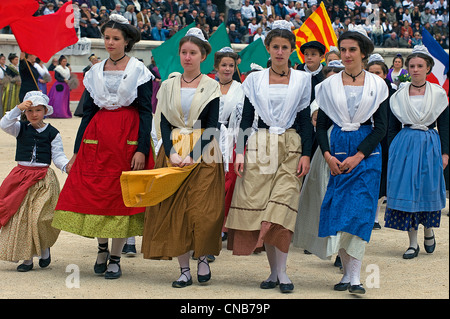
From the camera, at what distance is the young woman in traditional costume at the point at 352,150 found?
5.23m

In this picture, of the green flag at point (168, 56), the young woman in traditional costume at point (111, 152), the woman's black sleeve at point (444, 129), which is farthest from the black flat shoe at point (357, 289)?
the green flag at point (168, 56)

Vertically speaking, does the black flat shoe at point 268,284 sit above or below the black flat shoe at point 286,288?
below

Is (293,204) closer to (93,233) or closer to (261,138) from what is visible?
(261,138)

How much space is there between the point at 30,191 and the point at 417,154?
328 cm

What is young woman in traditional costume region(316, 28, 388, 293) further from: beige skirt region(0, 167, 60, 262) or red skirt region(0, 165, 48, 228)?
red skirt region(0, 165, 48, 228)

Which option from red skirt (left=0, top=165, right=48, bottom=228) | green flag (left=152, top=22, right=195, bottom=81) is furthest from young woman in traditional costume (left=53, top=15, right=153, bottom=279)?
green flag (left=152, top=22, right=195, bottom=81)

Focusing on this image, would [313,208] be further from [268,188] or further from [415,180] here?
[415,180]

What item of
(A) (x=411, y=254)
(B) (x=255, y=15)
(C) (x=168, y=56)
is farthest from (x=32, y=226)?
(B) (x=255, y=15)

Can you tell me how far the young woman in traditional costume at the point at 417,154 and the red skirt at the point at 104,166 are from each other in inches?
96.0

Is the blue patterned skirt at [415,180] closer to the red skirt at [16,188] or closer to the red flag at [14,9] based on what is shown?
the red skirt at [16,188]

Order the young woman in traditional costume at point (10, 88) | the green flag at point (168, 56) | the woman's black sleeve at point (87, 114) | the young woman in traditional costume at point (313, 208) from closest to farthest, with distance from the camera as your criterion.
Answer: the young woman in traditional costume at point (313, 208), the woman's black sleeve at point (87, 114), the green flag at point (168, 56), the young woman in traditional costume at point (10, 88)

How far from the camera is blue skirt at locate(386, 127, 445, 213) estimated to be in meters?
6.80

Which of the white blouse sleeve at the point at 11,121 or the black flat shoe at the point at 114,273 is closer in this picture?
the black flat shoe at the point at 114,273

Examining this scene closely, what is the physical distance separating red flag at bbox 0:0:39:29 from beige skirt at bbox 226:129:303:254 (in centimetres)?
538
